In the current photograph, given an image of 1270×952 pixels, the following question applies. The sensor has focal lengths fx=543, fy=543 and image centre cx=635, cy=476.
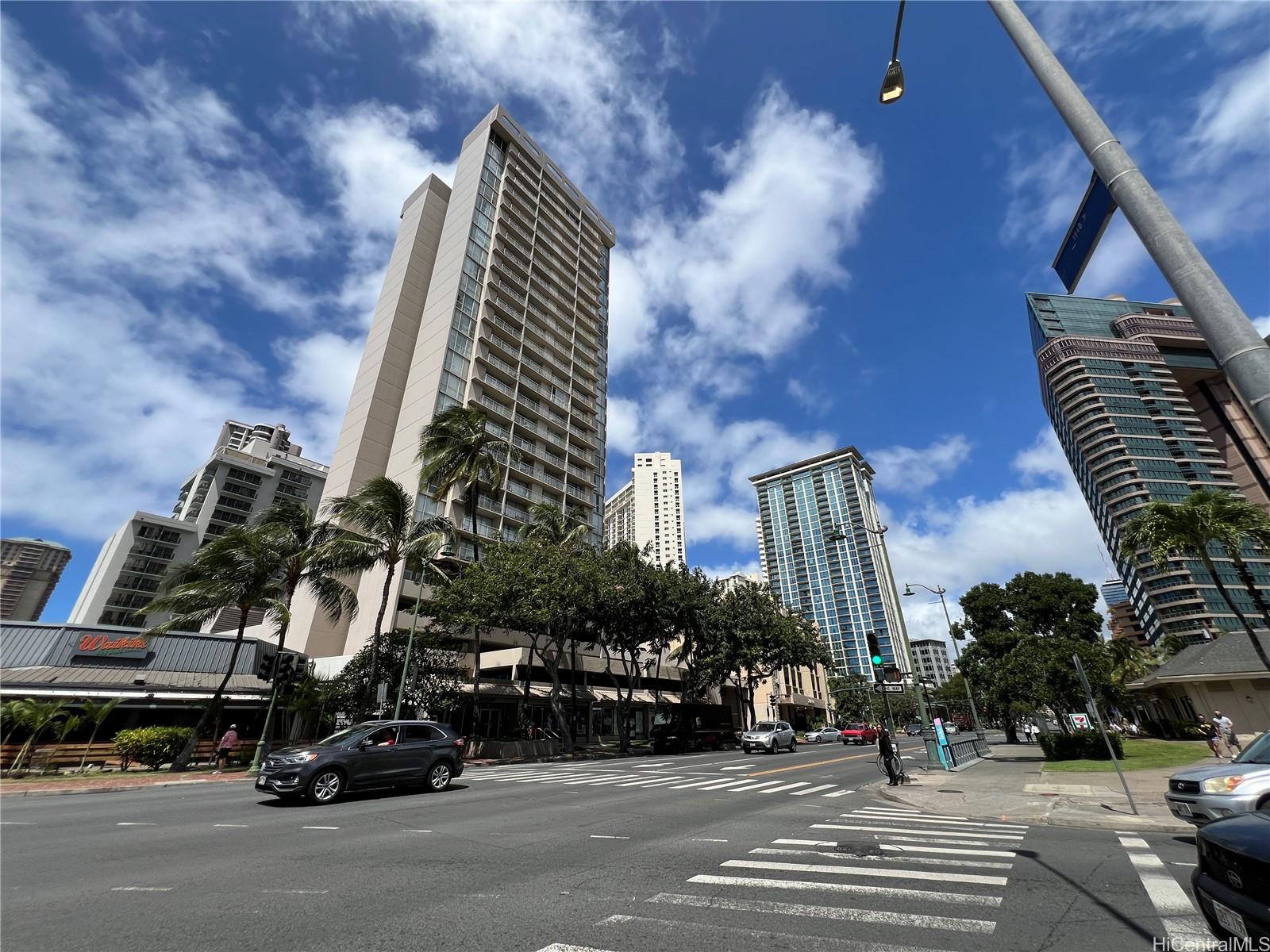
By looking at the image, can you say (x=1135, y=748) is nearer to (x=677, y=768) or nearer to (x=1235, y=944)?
(x=677, y=768)

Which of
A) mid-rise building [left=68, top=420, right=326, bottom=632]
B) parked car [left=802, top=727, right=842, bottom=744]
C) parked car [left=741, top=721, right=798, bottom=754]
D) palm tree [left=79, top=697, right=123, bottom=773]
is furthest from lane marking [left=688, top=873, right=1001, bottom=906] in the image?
mid-rise building [left=68, top=420, right=326, bottom=632]

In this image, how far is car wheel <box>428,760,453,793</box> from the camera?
13.7 meters

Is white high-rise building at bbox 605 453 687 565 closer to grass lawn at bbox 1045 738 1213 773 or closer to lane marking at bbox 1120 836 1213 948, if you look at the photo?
grass lawn at bbox 1045 738 1213 773

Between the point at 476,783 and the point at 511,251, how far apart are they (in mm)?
52936

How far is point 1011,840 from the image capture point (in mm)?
8117

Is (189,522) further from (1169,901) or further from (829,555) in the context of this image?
(829,555)

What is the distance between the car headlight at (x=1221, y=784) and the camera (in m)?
7.72

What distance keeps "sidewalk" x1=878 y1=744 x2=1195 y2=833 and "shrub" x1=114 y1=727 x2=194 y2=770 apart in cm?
2551

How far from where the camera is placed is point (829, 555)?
143 m

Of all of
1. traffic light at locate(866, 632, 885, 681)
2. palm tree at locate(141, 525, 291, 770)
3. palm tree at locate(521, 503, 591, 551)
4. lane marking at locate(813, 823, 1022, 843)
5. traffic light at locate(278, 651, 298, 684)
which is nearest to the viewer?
lane marking at locate(813, 823, 1022, 843)

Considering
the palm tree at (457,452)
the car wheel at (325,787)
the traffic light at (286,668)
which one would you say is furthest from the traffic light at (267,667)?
the palm tree at (457,452)

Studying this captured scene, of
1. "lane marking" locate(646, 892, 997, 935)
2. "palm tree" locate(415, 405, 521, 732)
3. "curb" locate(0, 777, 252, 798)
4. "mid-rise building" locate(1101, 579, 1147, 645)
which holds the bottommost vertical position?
"lane marking" locate(646, 892, 997, 935)

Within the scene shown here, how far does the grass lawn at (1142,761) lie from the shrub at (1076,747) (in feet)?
1.85

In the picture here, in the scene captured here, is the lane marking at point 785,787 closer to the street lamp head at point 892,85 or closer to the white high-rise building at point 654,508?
the street lamp head at point 892,85
